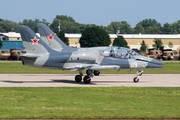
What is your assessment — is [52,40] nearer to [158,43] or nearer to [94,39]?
[94,39]

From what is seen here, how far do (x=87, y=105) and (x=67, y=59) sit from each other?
1111 cm

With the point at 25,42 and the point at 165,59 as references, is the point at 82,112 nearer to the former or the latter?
the point at 25,42

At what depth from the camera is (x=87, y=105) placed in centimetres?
1562

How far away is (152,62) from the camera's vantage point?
87.8 ft

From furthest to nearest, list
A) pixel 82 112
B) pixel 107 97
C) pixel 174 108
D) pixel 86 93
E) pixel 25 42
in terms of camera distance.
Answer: pixel 25 42, pixel 86 93, pixel 107 97, pixel 174 108, pixel 82 112

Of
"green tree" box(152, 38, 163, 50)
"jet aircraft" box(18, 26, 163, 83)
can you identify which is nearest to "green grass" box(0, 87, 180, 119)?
"jet aircraft" box(18, 26, 163, 83)

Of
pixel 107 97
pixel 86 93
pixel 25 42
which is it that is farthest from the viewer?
pixel 25 42

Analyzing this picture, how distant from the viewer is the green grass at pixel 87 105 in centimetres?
1351

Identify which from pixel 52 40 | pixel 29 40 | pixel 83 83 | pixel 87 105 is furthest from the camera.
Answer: pixel 52 40

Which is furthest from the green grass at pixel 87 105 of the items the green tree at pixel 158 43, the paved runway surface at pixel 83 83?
the green tree at pixel 158 43

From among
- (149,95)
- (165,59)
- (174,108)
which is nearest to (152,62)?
(149,95)

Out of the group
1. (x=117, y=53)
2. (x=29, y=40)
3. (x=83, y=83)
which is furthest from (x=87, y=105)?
(x=29, y=40)

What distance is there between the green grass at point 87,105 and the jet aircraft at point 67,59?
20.1 feet

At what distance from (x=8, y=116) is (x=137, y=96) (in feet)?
27.0
